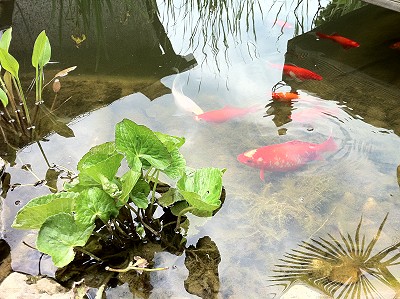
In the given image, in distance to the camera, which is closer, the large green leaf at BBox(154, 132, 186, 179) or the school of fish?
the large green leaf at BBox(154, 132, 186, 179)

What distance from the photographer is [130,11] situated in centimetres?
387

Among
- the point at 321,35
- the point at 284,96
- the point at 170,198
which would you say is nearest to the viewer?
the point at 170,198

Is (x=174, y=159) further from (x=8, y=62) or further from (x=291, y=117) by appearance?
(x=291, y=117)

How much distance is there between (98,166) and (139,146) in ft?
0.60

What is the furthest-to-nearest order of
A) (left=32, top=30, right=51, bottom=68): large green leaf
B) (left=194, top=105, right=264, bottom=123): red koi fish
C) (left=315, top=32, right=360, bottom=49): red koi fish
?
(left=315, top=32, right=360, bottom=49): red koi fish, (left=194, top=105, right=264, bottom=123): red koi fish, (left=32, top=30, right=51, bottom=68): large green leaf

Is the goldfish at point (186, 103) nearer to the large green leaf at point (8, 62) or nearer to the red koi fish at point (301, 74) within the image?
the red koi fish at point (301, 74)

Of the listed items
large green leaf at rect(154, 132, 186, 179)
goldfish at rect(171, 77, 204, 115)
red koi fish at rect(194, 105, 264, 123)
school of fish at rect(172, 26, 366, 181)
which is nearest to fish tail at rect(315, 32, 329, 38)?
school of fish at rect(172, 26, 366, 181)

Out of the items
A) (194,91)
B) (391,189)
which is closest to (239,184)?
(391,189)

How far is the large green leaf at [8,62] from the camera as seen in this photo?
214 cm

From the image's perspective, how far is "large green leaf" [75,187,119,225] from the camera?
1686 mm

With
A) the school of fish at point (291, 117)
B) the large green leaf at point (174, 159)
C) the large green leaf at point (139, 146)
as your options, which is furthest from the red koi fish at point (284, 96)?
the large green leaf at point (139, 146)

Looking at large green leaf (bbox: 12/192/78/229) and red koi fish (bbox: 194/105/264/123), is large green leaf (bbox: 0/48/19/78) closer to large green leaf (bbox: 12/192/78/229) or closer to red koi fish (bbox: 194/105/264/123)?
large green leaf (bbox: 12/192/78/229)

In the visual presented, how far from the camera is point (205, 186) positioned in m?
1.87

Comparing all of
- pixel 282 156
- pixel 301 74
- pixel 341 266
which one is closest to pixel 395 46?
pixel 301 74
